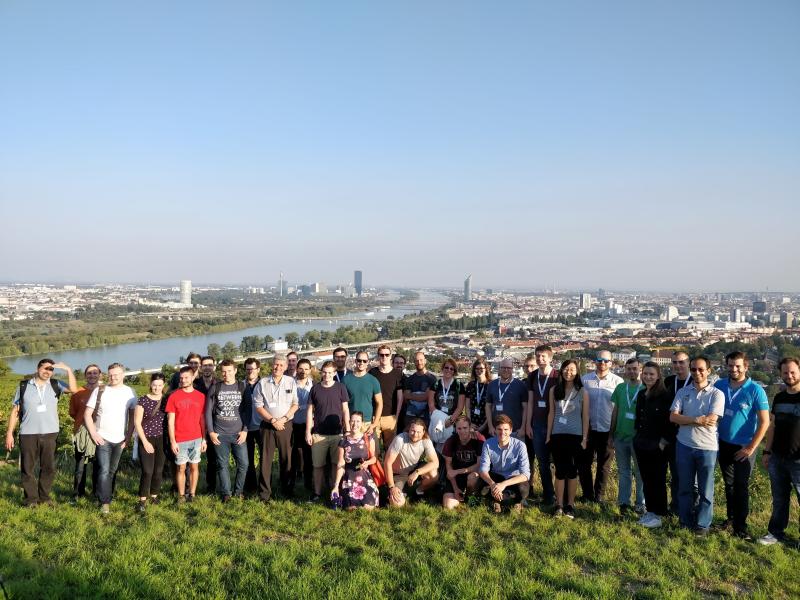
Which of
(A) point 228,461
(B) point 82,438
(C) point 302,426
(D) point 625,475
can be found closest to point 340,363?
(C) point 302,426

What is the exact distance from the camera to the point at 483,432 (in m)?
5.36

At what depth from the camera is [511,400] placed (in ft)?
16.8

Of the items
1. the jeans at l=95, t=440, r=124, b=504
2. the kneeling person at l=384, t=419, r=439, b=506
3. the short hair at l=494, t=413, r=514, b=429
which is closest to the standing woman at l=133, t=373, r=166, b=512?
the jeans at l=95, t=440, r=124, b=504

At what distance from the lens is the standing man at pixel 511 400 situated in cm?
508

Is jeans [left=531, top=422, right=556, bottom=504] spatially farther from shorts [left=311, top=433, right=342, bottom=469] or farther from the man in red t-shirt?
the man in red t-shirt

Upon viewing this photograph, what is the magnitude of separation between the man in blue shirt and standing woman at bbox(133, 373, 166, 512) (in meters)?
2.93

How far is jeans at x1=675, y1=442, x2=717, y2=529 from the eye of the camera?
419 centimetres

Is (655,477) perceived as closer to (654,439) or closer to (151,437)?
(654,439)

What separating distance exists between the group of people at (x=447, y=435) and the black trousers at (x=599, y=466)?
0.05ft

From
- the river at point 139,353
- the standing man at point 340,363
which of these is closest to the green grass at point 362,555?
the standing man at point 340,363

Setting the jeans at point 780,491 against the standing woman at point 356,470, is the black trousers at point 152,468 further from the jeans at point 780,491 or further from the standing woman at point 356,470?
the jeans at point 780,491

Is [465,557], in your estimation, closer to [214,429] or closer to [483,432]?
[483,432]

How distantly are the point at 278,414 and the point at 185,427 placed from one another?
837mm

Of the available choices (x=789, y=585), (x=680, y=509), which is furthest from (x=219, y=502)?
(x=789, y=585)
